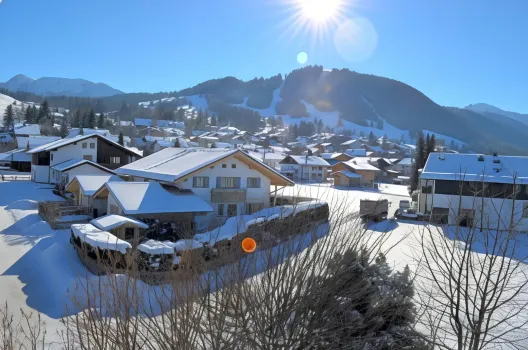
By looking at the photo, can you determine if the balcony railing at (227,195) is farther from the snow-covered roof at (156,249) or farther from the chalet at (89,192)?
the snow-covered roof at (156,249)

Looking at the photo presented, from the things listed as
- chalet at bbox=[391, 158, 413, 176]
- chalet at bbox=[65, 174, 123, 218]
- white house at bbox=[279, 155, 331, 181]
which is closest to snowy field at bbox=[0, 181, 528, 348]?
chalet at bbox=[65, 174, 123, 218]

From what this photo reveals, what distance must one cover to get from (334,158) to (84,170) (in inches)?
2372

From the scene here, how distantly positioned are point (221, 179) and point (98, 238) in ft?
34.1

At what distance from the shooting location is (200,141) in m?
117

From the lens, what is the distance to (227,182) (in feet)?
85.6

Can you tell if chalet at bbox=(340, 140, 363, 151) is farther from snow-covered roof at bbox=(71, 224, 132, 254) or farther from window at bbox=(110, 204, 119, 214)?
snow-covered roof at bbox=(71, 224, 132, 254)

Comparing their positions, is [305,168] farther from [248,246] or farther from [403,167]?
[248,246]

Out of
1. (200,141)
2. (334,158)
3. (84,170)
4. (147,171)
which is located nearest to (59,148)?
(84,170)

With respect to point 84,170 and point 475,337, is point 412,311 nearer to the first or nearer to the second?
point 475,337

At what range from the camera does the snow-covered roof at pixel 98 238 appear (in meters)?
15.4

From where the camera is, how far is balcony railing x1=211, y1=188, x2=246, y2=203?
25219 mm

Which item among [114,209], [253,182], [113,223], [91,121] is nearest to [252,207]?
[253,182]

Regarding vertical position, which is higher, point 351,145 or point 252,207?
point 351,145

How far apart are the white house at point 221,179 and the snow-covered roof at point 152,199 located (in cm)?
77
